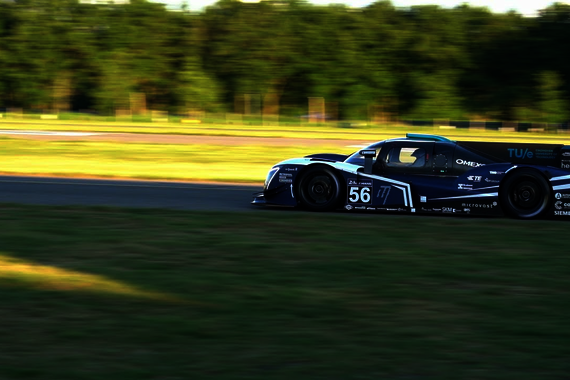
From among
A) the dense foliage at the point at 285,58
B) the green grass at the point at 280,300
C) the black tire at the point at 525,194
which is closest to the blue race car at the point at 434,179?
the black tire at the point at 525,194

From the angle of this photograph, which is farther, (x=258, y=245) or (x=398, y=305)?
(x=258, y=245)

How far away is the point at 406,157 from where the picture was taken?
39.4 ft

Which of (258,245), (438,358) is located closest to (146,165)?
(258,245)

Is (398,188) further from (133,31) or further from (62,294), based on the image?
(133,31)

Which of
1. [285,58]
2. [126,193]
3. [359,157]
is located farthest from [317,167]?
[285,58]

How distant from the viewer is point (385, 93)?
251ft

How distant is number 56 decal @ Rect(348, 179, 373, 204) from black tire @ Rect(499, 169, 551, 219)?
6.18 feet

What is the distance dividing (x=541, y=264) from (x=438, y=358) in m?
3.48

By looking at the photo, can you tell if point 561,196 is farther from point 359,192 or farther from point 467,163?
point 359,192

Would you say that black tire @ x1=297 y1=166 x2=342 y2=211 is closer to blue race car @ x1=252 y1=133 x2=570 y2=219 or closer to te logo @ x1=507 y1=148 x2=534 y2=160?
blue race car @ x1=252 y1=133 x2=570 y2=219

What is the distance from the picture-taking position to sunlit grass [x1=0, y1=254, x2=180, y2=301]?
6.73m

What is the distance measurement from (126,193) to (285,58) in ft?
226

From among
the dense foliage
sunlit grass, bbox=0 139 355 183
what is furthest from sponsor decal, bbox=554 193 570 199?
the dense foliage

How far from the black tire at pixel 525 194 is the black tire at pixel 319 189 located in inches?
94.3
